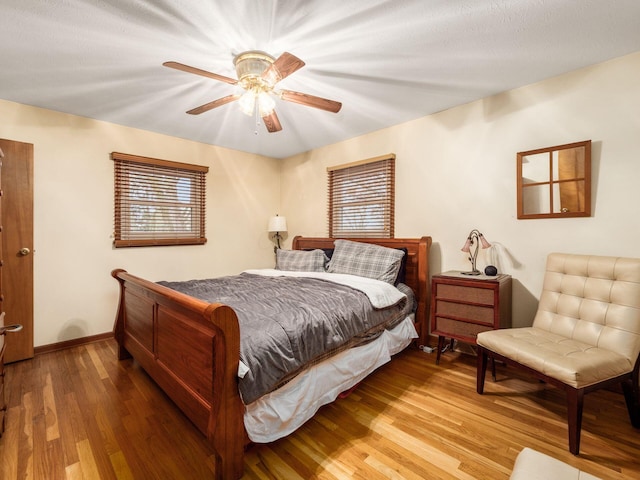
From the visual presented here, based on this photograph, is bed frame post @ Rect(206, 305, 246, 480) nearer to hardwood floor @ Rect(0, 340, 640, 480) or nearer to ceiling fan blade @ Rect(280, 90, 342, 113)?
hardwood floor @ Rect(0, 340, 640, 480)

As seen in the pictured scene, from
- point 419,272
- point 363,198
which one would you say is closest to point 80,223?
point 363,198

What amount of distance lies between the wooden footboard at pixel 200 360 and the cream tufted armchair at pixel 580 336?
5.61 feet

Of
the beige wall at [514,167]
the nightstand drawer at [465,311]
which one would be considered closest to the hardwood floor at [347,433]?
the nightstand drawer at [465,311]

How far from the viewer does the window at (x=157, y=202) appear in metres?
3.28

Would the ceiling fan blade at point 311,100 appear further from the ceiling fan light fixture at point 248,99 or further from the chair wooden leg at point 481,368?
the chair wooden leg at point 481,368

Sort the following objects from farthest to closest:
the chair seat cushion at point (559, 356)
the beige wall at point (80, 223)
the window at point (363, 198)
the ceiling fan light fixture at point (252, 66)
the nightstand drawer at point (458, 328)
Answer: the window at point (363, 198)
the beige wall at point (80, 223)
the nightstand drawer at point (458, 328)
the ceiling fan light fixture at point (252, 66)
the chair seat cushion at point (559, 356)

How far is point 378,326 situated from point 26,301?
326 cm

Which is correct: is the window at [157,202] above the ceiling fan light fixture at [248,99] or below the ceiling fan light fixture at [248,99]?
below

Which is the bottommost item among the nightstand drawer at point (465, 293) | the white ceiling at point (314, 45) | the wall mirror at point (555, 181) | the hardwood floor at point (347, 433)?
the hardwood floor at point (347, 433)

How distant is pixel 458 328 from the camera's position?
2465 mm

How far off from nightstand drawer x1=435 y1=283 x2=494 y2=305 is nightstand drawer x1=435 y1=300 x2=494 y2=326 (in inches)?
2.0

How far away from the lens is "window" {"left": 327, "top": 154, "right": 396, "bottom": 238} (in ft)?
11.3

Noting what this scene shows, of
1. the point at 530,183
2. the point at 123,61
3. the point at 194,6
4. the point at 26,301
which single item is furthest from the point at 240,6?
the point at 26,301

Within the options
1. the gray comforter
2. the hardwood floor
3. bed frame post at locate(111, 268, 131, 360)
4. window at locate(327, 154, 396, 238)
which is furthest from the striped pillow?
bed frame post at locate(111, 268, 131, 360)
